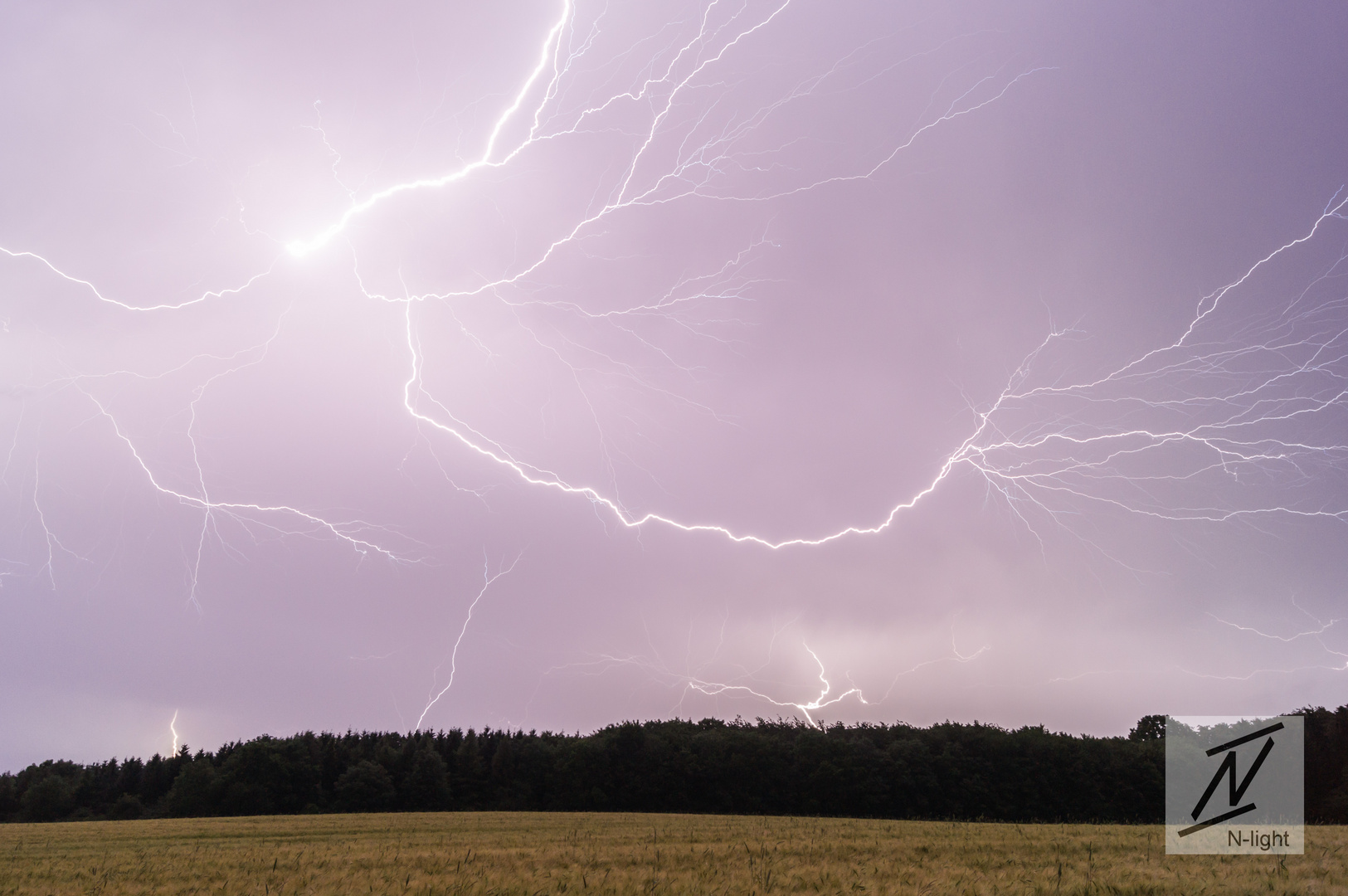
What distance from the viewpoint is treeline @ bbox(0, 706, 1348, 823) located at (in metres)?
34.7

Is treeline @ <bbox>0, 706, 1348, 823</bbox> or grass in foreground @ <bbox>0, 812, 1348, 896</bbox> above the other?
grass in foreground @ <bbox>0, 812, 1348, 896</bbox>

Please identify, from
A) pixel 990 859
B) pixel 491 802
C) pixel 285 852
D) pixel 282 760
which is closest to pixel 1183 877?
pixel 990 859

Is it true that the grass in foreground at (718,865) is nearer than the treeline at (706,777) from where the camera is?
Yes

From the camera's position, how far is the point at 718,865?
9258 millimetres

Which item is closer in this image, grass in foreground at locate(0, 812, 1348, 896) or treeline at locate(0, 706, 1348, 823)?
grass in foreground at locate(0, 812, 1348, 896)

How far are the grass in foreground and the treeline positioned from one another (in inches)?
885

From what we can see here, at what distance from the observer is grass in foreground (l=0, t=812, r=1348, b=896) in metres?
7.42

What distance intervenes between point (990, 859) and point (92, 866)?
47.0 ft

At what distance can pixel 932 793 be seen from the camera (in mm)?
35094

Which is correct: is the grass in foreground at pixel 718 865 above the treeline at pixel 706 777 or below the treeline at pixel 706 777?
above

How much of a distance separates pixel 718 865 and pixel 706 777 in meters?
32.8

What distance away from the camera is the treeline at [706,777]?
34.7 metres

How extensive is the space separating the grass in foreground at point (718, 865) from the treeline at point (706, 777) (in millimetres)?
22490

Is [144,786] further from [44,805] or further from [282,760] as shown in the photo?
[282,760]
